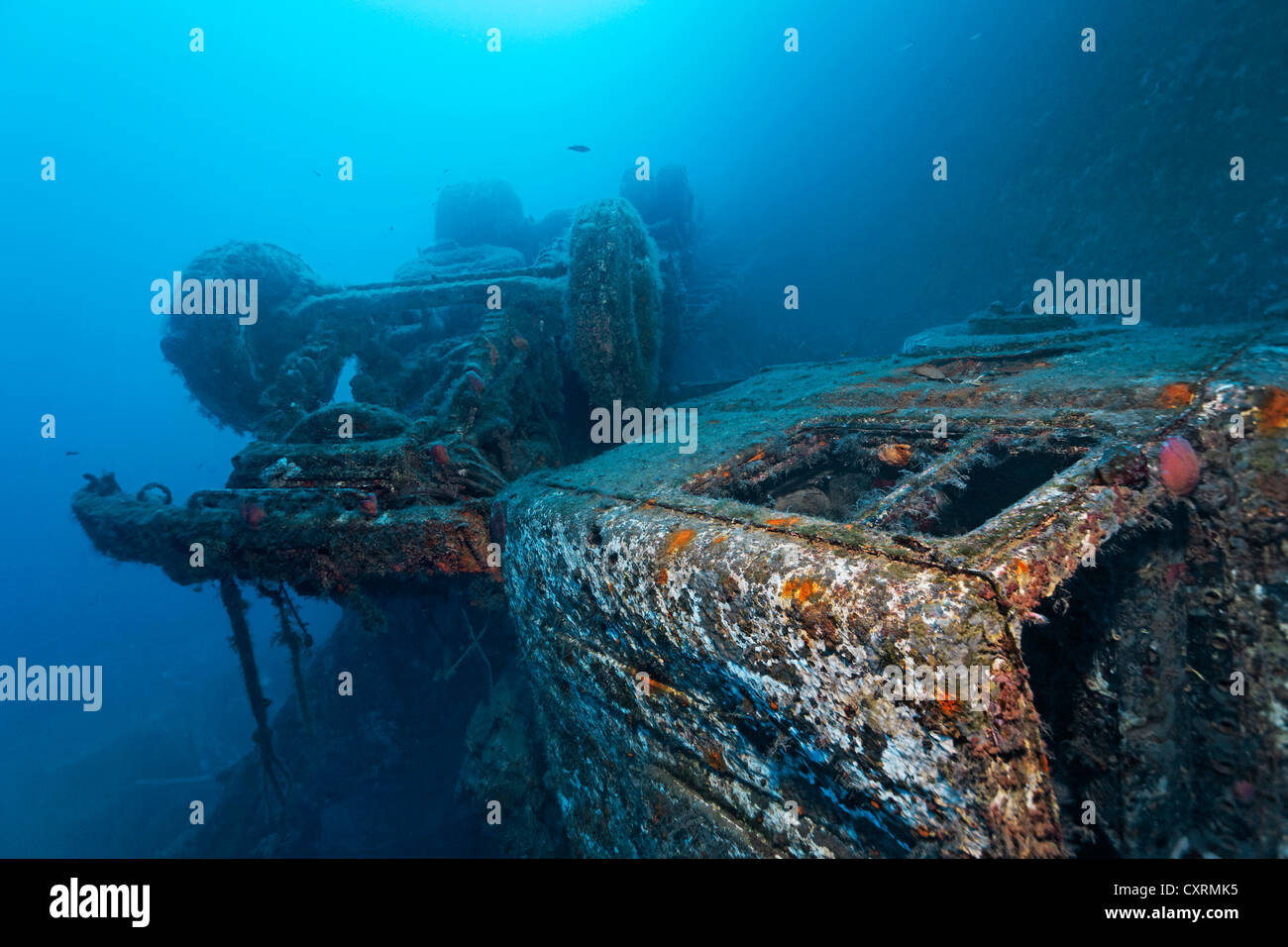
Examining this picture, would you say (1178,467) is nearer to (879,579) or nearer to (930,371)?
(879,579)

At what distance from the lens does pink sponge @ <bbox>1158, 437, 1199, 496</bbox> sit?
2.15 meters

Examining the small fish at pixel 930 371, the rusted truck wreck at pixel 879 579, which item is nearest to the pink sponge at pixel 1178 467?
the rusted truck wreck at pixel 879 579

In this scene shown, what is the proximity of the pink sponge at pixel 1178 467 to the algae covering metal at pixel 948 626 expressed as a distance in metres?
0.05

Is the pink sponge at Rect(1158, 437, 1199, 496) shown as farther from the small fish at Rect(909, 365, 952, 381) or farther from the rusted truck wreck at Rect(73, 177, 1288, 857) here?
the small fish at Rect(909, 365, 952, 381)

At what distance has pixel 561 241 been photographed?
10516 millimetres

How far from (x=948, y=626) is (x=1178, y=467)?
1.58 meters

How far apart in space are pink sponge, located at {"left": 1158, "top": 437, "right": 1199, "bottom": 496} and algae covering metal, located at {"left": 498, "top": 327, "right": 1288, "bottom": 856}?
0.15ft

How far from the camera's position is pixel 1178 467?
2186 mm

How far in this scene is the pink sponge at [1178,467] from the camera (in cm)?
215

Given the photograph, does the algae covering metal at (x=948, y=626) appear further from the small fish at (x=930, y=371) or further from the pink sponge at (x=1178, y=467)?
the small fish at (x=930, y=371)

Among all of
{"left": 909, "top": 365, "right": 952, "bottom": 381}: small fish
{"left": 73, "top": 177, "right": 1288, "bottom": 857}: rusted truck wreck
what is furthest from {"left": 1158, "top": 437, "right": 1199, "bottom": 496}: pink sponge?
{"left": 909, "top": 365, "right": 952, "bottom": 381}: small fish
